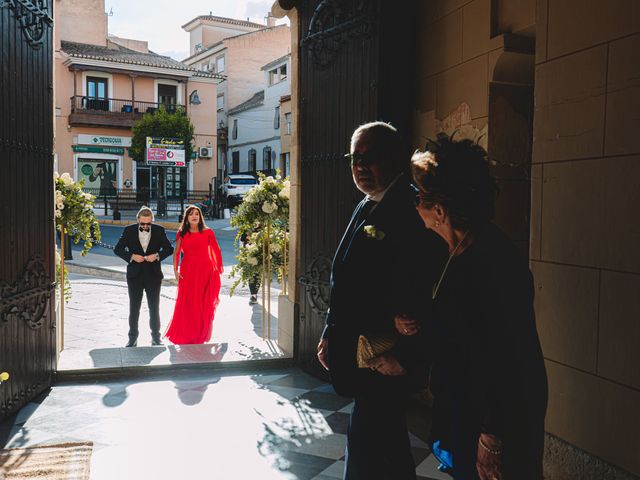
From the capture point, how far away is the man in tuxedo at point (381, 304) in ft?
8.54

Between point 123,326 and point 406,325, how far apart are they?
725 centimetres

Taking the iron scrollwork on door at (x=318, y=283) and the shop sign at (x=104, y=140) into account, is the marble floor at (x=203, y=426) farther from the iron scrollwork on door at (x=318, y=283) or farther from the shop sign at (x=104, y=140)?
the shop sign at (x=104, y=140)

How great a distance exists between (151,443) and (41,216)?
2.11m

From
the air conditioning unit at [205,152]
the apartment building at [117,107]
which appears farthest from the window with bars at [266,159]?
the air conditioning unit at [205,152]

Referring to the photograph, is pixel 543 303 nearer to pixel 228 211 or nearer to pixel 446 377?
pixel 446 377

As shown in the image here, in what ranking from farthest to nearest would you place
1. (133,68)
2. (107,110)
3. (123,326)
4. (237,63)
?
(237,63)
(107,110)
(133,68)
(123,326)

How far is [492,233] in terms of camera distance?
7.06 feet

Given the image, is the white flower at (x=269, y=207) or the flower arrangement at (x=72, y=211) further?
the white flower at (x=269, y=207)

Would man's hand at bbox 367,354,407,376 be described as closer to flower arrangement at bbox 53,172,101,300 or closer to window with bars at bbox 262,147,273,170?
flower arrangement at bbox 53,172,101,300

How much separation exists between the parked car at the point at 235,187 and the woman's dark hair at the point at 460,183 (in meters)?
30.3

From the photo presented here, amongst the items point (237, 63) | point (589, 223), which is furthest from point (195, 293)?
point (237, 63)

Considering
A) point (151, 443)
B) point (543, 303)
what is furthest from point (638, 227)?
point (151, 443)

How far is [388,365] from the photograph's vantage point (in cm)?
262

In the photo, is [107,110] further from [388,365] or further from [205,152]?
[388,365]
